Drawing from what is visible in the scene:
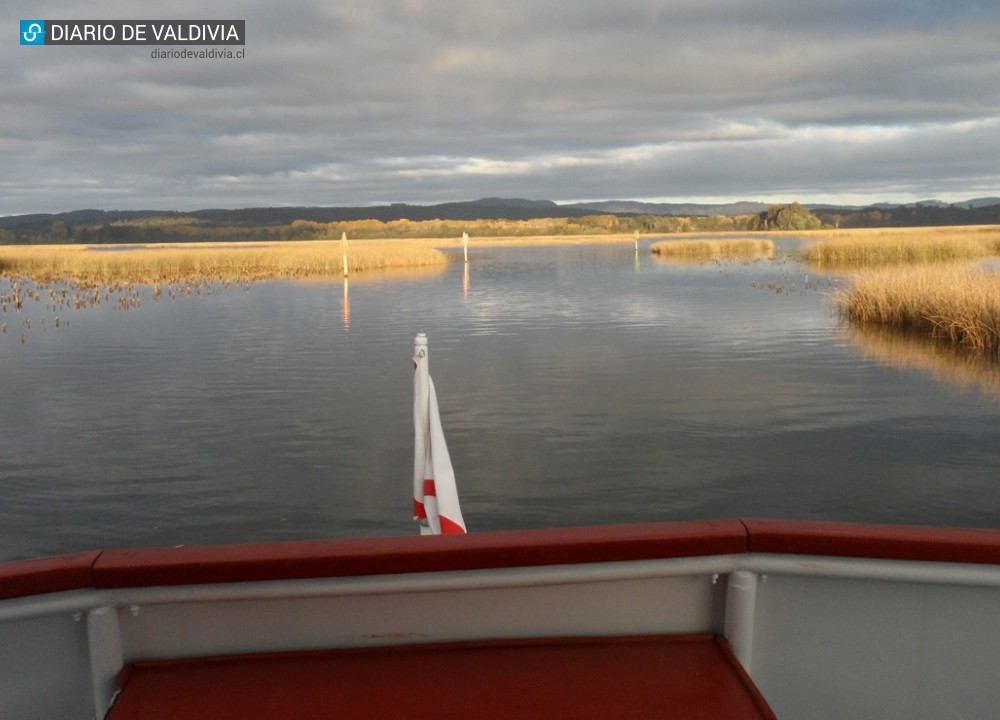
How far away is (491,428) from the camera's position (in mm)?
14125

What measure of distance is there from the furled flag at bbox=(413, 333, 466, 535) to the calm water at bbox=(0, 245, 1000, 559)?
3532 mm

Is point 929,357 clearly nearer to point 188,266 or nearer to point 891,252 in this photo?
point 891,252

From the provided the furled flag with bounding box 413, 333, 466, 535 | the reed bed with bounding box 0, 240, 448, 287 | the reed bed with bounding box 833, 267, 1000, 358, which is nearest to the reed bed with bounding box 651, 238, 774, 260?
the reed bed with bounding box 0, 240, 448, 287

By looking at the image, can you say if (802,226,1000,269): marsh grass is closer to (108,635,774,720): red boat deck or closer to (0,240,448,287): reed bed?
(0,240,448,287): reed bed

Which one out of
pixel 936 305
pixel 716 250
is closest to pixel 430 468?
pixel 936 305

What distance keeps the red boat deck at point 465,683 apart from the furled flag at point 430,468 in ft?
7.22

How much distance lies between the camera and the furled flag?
19.0 feet

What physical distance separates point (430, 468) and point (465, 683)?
108 inches

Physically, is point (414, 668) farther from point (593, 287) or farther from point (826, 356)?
point (593, 287)

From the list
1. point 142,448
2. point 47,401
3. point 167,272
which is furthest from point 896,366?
point 167,272

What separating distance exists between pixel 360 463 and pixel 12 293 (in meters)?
36.6

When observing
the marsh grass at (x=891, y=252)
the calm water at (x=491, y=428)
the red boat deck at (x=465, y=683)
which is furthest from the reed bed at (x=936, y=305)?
the marsh grass at (x=891, y=252)

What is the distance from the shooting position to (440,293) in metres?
43.0

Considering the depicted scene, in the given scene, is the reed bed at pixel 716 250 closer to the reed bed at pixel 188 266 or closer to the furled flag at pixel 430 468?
the reed bed at pixel 188 266
